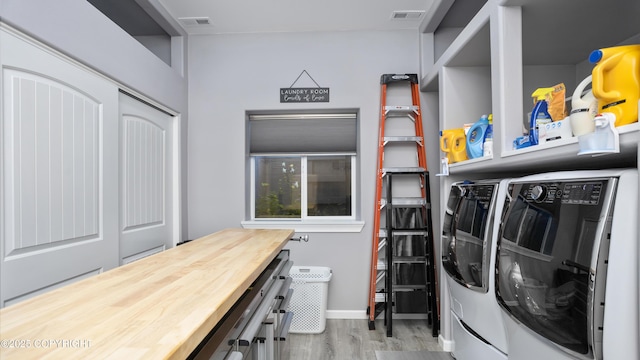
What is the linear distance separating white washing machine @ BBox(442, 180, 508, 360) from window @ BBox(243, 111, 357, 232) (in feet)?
4.31

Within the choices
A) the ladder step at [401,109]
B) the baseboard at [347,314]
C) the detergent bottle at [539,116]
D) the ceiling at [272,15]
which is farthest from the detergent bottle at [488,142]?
the baseboard at [347,314]

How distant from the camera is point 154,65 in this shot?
245 centimetres

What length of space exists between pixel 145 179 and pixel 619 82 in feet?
8.90

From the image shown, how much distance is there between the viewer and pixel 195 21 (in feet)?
9.20

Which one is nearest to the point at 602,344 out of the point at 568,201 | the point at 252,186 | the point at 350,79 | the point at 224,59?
the point at 568,201

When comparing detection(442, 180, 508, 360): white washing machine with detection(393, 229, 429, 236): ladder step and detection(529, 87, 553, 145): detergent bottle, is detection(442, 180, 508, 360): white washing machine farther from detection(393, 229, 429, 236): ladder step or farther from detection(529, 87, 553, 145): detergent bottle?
detection(393, 229, 429, 236): ladder step

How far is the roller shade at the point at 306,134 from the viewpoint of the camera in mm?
3086

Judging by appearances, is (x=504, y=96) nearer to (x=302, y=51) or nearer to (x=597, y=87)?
(x=597, y=87)

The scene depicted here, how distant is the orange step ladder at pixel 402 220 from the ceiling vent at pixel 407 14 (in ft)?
1.63

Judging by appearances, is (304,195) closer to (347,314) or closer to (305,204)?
(305,204)

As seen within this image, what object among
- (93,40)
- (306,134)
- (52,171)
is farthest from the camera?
(306,134)

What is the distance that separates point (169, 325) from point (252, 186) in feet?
8.74

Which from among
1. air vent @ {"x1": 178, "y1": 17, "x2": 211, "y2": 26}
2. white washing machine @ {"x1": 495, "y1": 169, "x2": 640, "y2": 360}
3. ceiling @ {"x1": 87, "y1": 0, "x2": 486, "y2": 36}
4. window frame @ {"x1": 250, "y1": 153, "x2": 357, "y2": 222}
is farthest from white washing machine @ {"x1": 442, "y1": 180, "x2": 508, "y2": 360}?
air vent @ {"x1": 178, "y1": 17, "x2": 211, "y2": 26}

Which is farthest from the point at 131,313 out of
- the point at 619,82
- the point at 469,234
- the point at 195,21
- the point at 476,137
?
the point at 195,21
